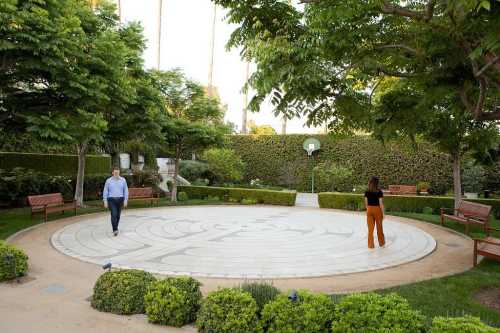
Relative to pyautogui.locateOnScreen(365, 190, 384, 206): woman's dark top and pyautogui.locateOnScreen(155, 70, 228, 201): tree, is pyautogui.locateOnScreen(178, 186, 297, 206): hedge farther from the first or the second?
pyautogui.locateOnScreen(365, 190, 384, 206): woman's dark top

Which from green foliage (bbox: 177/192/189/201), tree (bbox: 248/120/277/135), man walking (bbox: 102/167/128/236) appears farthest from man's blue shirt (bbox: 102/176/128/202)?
tree (bbox: 248/120/277/135)

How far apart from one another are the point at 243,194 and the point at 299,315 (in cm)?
1624

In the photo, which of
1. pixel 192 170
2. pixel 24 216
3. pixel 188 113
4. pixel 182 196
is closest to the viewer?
pixel 24 216

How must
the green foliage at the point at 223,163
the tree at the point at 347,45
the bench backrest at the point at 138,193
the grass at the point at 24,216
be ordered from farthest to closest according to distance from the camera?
the green foliage at the point at 223,163
the bench backrest at the point at 138,193
the grass at the point at 24,216
the tree at the point at 347,45

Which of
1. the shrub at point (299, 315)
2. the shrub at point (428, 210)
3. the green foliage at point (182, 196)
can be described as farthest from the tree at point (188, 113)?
the shrub at point (299, 315)

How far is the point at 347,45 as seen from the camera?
5.03 metres

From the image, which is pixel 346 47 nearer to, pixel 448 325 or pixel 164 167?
pixel 448 325

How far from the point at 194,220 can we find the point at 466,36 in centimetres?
1087

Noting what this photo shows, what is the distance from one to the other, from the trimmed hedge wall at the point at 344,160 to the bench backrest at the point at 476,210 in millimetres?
8603

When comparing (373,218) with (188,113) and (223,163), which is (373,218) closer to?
(188,113)

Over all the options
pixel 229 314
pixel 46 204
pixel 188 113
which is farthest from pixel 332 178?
pixel 229 314

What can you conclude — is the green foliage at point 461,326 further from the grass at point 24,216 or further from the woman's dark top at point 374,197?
the grass at point 24,216

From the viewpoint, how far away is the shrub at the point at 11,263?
6.19 metres

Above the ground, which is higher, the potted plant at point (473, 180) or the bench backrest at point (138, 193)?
the potted plant at point (473, 180)
